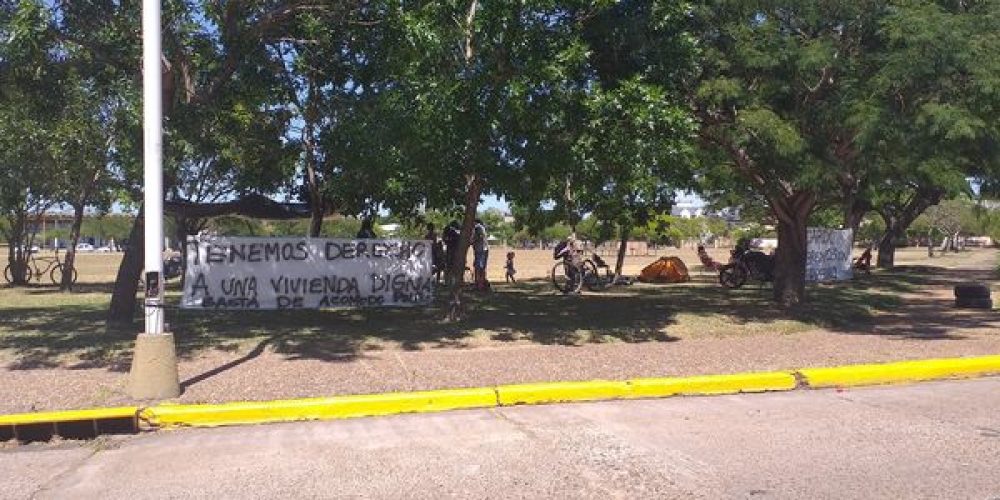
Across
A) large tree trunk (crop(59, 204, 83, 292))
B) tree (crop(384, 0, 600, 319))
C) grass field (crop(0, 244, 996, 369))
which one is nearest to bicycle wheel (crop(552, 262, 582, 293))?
grass field (crop(0, 244, 996, 369))

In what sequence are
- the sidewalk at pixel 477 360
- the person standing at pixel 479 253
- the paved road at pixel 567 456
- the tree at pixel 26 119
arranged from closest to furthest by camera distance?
the paved road at pixel 567 456
the sidewalk at pixel 477 360
the tree at pixel 26 119
the person standing at pixel 479 253

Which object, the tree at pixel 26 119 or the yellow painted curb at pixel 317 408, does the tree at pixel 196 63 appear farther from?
the yellow painted curb at pixel 317 408

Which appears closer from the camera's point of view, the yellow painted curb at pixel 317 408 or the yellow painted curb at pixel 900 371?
the yellow painted curb at pixel 317 408

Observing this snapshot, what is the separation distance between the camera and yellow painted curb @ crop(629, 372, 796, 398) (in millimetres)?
9055

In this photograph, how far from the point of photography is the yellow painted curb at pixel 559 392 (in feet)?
28.5

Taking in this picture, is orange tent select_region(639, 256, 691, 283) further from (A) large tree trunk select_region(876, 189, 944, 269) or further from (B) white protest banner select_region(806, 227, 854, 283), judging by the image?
(A) large tree trunk select_region(876, 189, 944, 269)

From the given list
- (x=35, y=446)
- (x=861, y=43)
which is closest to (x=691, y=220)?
(x=861, y=43)

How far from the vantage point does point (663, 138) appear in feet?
37.8

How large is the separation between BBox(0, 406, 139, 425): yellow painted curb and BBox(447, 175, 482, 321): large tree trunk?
20.1 feet

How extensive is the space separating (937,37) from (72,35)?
36.6ft

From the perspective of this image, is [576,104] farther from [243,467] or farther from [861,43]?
[243,467]

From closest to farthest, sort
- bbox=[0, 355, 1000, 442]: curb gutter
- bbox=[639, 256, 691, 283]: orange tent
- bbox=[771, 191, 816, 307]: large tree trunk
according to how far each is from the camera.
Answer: bbox=[0, 355, 1000, 442]: curb gutter
bbox=[771, 191, 816, 307]: large tree trunk
bbox=[639, 256, 691, 283]: orange tent

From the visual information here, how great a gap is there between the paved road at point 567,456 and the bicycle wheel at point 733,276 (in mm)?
15792

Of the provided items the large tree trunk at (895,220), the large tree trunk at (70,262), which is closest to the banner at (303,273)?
the large tree trunk at (70,262)
